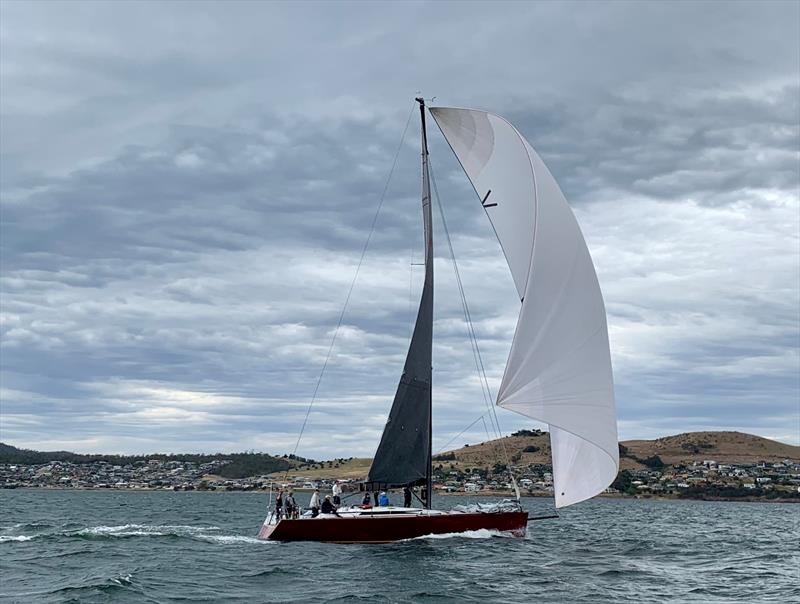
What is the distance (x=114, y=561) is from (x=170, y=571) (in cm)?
422

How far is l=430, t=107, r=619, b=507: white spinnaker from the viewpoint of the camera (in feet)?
82.8

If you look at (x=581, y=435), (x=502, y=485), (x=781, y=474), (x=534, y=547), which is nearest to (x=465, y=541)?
(x=534, y=547)

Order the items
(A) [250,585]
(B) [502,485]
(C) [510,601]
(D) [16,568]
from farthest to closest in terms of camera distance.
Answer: (B) [502,485], (D) [16,568], (A) [250,585], (C) [510,601]

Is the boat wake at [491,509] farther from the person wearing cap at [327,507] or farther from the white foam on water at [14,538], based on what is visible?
the white foam on water at [14,538]

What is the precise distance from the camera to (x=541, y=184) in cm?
2908

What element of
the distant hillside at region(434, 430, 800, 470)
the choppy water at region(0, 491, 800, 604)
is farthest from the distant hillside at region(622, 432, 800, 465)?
the choppy water at region(0, 491, 800, 604)

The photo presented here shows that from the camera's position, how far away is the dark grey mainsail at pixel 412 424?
1316 inches

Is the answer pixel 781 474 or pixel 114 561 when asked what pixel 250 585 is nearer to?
pixel 114 561

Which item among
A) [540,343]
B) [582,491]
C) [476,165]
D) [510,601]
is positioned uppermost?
[476,165]

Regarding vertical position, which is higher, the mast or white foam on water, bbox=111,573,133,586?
the mast

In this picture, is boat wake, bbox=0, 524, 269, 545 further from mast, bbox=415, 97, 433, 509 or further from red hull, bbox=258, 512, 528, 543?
mast, bbox=415, 97, 433, 509

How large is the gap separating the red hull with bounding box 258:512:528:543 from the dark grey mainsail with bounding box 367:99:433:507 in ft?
7.60

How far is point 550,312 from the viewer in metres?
26.5

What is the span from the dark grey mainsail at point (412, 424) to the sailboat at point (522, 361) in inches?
1.4
